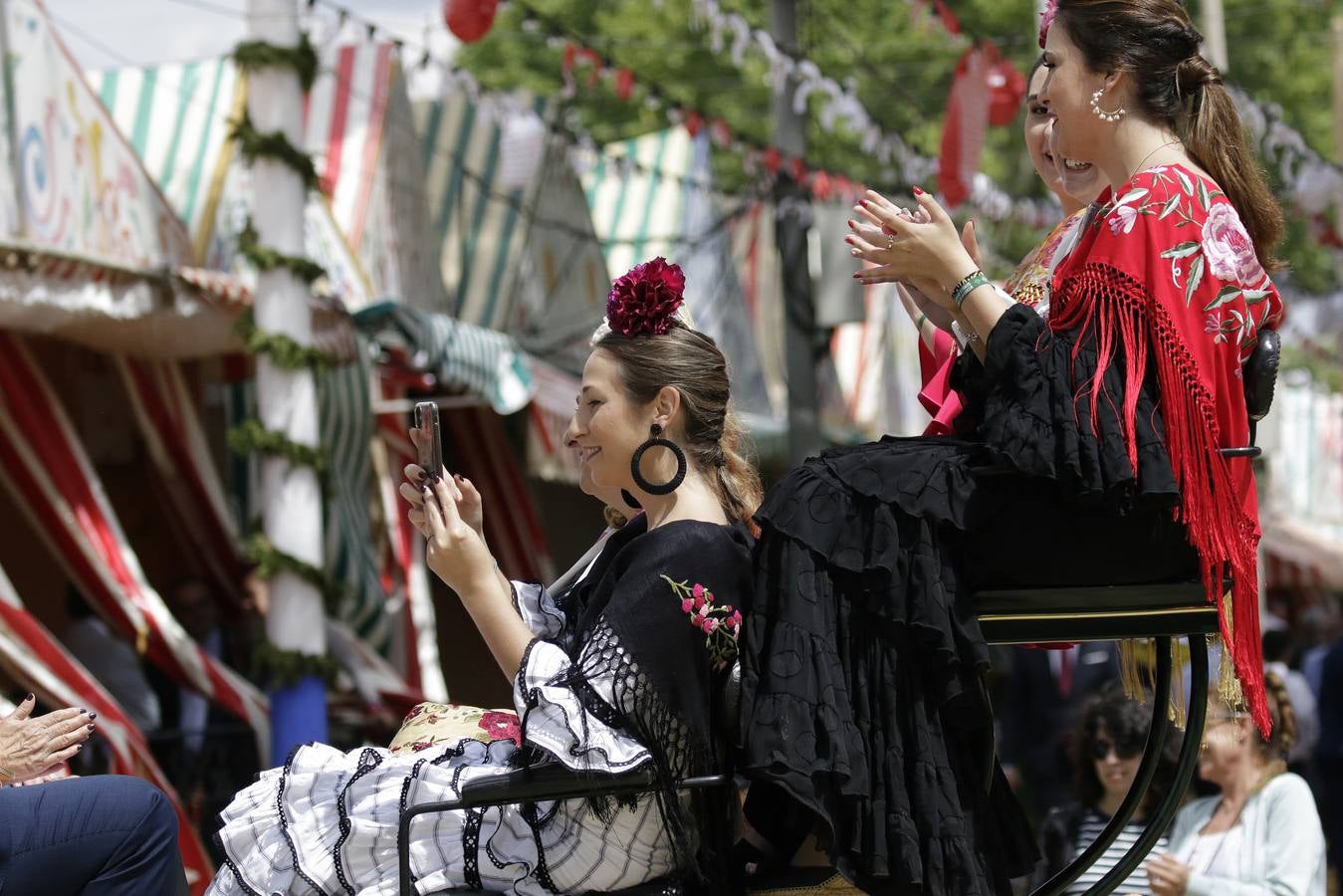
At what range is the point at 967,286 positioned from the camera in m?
2.59

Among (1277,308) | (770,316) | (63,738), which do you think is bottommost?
(63,738)

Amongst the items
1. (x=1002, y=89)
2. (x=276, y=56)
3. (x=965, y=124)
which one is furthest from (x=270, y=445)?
(x=1002, y=89)

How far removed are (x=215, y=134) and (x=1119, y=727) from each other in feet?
18.9

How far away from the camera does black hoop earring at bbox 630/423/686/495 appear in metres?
2.89

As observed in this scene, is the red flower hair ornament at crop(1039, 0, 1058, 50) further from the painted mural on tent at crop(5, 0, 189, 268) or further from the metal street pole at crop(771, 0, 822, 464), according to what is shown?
the metal street pole at crop(771, 0, 822, 464)

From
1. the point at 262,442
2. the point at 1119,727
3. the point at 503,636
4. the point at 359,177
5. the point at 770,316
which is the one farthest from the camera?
the point at 770,316

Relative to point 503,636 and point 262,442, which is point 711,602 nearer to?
point 503,636

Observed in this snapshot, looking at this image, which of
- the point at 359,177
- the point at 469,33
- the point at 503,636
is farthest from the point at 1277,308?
the point at 359,177

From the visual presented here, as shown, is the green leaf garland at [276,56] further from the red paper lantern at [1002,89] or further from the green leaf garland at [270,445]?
the red paper lantern at [1002,89]

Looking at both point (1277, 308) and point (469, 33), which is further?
point (469, 33)

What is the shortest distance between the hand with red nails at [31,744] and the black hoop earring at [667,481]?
1.03 metres

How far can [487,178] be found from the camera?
10688 mm

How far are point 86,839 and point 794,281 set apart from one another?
8.09 m

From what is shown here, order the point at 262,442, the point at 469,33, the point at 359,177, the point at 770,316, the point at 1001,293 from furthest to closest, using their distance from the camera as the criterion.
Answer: the point at 770,316 < the point at 359,177 < the point at 469,33 < the point at 262,442 < the point at 1001,293
